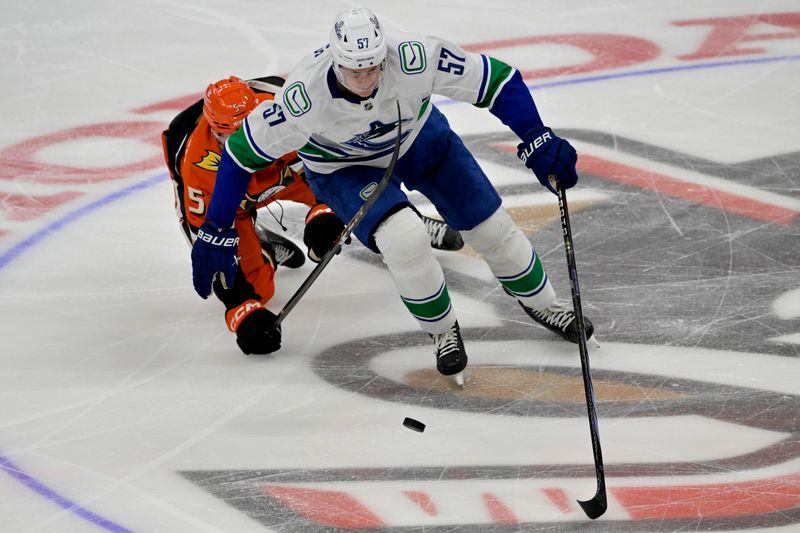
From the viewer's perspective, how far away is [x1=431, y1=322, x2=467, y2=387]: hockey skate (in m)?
3.69

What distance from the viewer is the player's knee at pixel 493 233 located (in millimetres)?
3713

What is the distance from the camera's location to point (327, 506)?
3135 millimetres

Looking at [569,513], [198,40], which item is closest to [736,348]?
[569,513]

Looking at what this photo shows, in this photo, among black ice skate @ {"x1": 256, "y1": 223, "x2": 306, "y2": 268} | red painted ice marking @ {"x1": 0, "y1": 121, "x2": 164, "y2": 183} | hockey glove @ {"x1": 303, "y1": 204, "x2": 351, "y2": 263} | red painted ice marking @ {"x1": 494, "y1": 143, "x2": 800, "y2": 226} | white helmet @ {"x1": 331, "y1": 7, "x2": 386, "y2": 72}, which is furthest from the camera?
red painted ice marking @ {"x1": 0, "y1": 121, "x2": 164, "y2": 183}

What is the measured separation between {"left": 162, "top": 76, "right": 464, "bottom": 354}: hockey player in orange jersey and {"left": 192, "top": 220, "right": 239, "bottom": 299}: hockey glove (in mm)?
37

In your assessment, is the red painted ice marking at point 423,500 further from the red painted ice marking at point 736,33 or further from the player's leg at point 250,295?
the red painted ice marking at point 736,33

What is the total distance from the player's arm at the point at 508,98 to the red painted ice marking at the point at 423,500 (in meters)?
1.05

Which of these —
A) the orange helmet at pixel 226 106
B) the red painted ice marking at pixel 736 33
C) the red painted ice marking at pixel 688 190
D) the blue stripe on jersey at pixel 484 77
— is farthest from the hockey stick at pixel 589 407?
the red painted ice marking at pixel 736 33

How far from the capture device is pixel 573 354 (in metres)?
3.85

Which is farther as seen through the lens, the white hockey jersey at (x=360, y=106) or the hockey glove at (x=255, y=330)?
the hockey glove at (x=255, y=330)

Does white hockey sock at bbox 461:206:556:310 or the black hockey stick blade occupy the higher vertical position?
white hockey sock at bbox 461:206:556:310

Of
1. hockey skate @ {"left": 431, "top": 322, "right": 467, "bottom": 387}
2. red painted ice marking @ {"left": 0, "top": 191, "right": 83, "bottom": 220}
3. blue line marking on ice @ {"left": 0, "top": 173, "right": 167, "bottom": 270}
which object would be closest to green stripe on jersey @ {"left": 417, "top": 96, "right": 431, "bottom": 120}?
hockey skate @ {"left": 431, "top": 322, "right": 467, "bottom": 387}

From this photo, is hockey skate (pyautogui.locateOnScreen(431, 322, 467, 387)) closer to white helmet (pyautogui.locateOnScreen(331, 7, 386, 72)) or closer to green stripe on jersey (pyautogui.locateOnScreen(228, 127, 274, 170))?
green stripe on jersey (pyautogui.locateOnScreen(228, 127, 274, 170))

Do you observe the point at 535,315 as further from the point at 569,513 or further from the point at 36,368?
the point at 36,368
